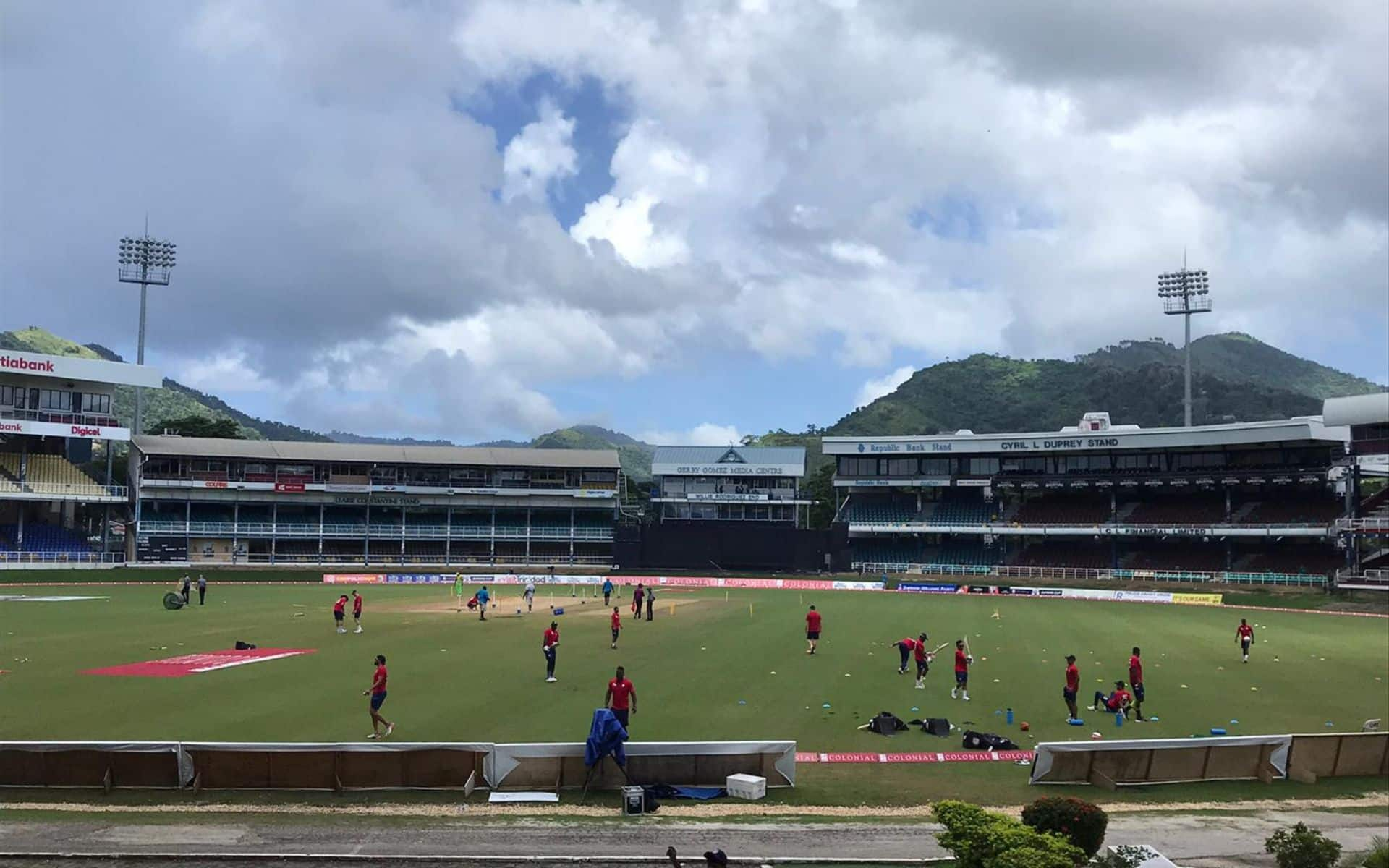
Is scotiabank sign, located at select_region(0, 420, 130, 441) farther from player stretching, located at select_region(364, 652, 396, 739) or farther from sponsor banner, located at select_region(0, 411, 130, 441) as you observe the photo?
player stretching, located at select_region(364, 652, 396, 739)

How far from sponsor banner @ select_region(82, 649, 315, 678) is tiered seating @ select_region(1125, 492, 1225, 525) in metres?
71.0

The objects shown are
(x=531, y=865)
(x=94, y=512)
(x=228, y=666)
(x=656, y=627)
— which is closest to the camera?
(x=531, y=865)

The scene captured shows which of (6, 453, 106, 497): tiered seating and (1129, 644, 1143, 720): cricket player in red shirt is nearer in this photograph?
(1129, 644, 1143, 720): cricket player in red shirt

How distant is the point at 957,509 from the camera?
312ft

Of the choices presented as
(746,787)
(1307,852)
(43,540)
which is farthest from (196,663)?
(43,540)

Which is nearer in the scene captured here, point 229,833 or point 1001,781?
point 229,833

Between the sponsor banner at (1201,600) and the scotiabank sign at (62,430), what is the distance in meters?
80.8

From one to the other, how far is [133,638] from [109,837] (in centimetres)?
2439

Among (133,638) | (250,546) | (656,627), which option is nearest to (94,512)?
(250,546)

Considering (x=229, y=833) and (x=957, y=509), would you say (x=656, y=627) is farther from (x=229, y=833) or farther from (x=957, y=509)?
(x=957, y=509)

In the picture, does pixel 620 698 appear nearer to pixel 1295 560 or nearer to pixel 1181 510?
pixel 1295 560

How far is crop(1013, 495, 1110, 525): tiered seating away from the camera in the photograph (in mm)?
88375

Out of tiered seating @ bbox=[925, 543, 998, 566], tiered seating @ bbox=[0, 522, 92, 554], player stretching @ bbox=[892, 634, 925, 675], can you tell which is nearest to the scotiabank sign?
tiered seating @ bbox=[0, 522, 92, 554]

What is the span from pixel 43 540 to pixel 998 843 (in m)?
84.1
